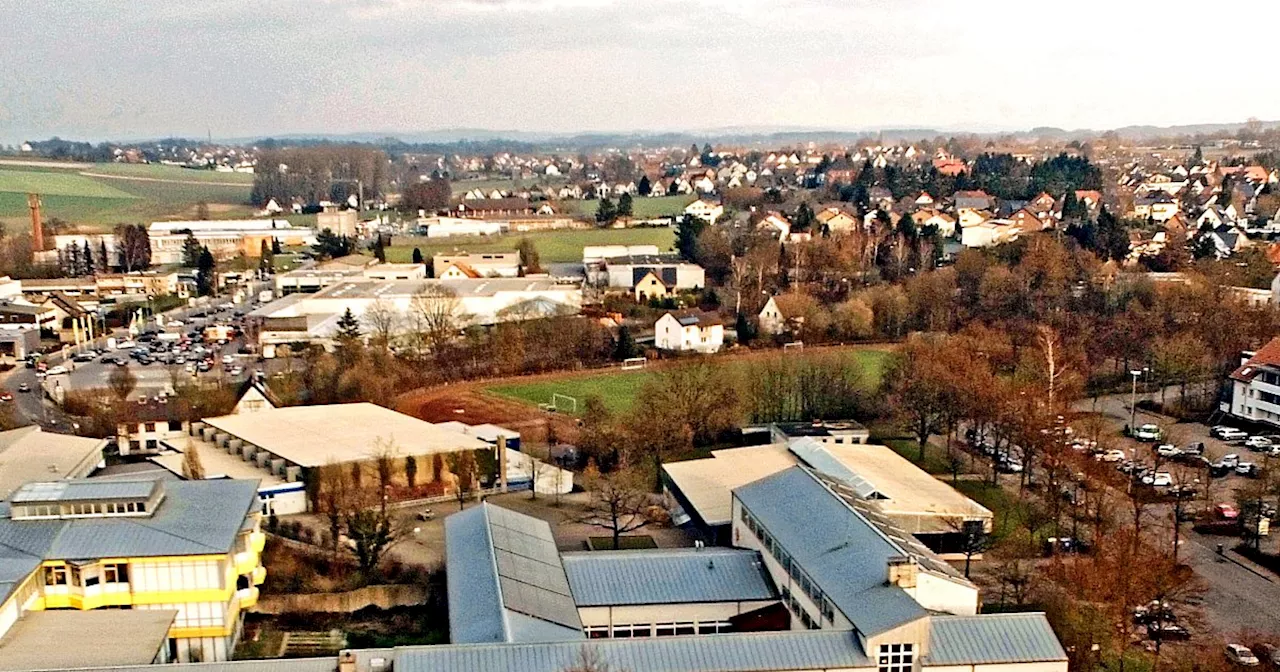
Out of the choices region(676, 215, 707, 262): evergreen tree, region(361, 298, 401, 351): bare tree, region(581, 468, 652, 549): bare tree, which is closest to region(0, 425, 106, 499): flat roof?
region(581, 468, 652, 549): bare tree

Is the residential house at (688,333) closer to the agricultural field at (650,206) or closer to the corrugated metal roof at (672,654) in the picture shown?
the corrugated metal roof at (672,654)

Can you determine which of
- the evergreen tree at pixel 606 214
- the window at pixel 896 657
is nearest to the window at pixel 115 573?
the window at pixel 896 657

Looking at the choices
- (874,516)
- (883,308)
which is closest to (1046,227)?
(883,308)

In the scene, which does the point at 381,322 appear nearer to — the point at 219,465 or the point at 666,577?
the point at 219,465

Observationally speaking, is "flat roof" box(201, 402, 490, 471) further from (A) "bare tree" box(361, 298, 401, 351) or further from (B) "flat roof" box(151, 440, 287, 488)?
(A) "bare tree" box(361, 298, 401, 351)

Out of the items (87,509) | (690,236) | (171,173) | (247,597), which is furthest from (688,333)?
(171,173)
